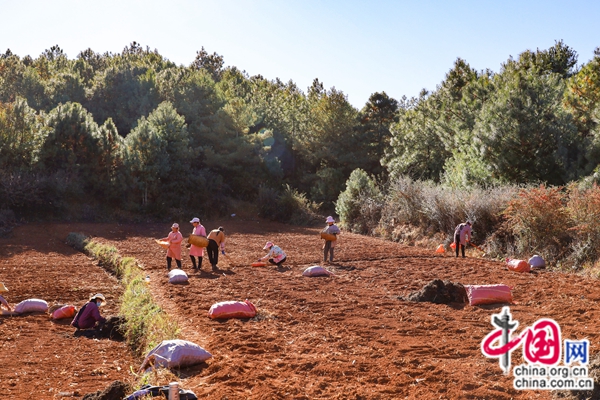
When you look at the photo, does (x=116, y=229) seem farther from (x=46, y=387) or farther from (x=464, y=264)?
(x=46, y=387)

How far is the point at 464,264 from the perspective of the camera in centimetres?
1670

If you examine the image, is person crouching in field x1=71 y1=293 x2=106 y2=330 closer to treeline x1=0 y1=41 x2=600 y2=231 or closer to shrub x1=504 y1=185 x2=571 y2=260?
shrub x1=504 y1=185 x2=571 y2=260

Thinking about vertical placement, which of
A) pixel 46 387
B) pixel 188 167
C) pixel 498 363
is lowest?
pixel 46 387

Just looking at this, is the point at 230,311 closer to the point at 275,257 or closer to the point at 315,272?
the point at 315,272

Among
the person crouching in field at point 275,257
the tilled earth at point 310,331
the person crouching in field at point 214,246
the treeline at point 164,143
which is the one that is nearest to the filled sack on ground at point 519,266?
the tilled earth at point 310,331

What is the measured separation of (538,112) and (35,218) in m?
26.8

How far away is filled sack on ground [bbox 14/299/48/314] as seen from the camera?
12.0 meters

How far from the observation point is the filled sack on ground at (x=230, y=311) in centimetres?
1027

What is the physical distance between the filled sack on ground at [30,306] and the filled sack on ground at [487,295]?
8628 millimetres

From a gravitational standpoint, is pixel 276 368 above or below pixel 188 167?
below

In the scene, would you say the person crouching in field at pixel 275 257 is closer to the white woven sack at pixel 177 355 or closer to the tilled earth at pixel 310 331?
the tilled earth at pixel 310 331

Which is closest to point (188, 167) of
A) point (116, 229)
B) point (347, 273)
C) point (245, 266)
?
point (116, 229)

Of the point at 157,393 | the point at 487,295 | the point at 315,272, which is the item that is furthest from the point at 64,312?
the point at 487,295

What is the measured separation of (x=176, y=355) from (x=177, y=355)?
13 mm
